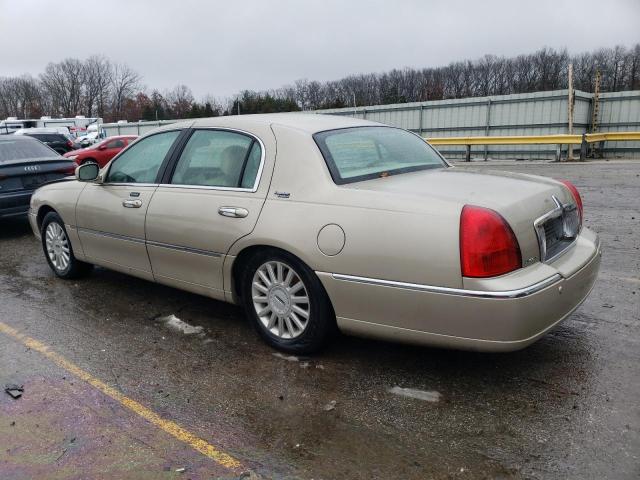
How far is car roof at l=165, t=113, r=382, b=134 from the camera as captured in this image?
3813mm

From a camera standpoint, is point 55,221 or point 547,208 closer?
point 547,208

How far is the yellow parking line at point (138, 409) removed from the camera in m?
2.58

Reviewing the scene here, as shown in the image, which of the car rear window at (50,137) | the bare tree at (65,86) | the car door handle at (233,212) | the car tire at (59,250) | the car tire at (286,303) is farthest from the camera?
the bare tree at (65,86)

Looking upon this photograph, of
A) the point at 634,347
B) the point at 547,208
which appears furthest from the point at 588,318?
the point at 547,208

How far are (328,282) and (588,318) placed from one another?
2160 millimetres

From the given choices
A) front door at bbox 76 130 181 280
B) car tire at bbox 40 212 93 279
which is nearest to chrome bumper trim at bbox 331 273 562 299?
front door at bbox 76 130 181 280

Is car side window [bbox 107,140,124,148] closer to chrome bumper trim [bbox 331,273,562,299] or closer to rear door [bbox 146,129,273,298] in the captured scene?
rear door [bbox 146,129,273,298]

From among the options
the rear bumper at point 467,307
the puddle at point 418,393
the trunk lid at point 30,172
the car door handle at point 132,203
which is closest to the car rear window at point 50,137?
the trunk lid at point 30,172

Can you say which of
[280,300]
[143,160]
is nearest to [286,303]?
[280,300]

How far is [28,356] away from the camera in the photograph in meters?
3.73

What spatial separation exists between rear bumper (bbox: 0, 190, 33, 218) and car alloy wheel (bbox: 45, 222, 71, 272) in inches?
102

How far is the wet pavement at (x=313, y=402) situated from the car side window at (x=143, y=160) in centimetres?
114

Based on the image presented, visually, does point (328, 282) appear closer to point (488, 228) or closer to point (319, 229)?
point (319, 229)

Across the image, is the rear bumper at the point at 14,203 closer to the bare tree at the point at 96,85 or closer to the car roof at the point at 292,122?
the car roof at the point at 292,122
